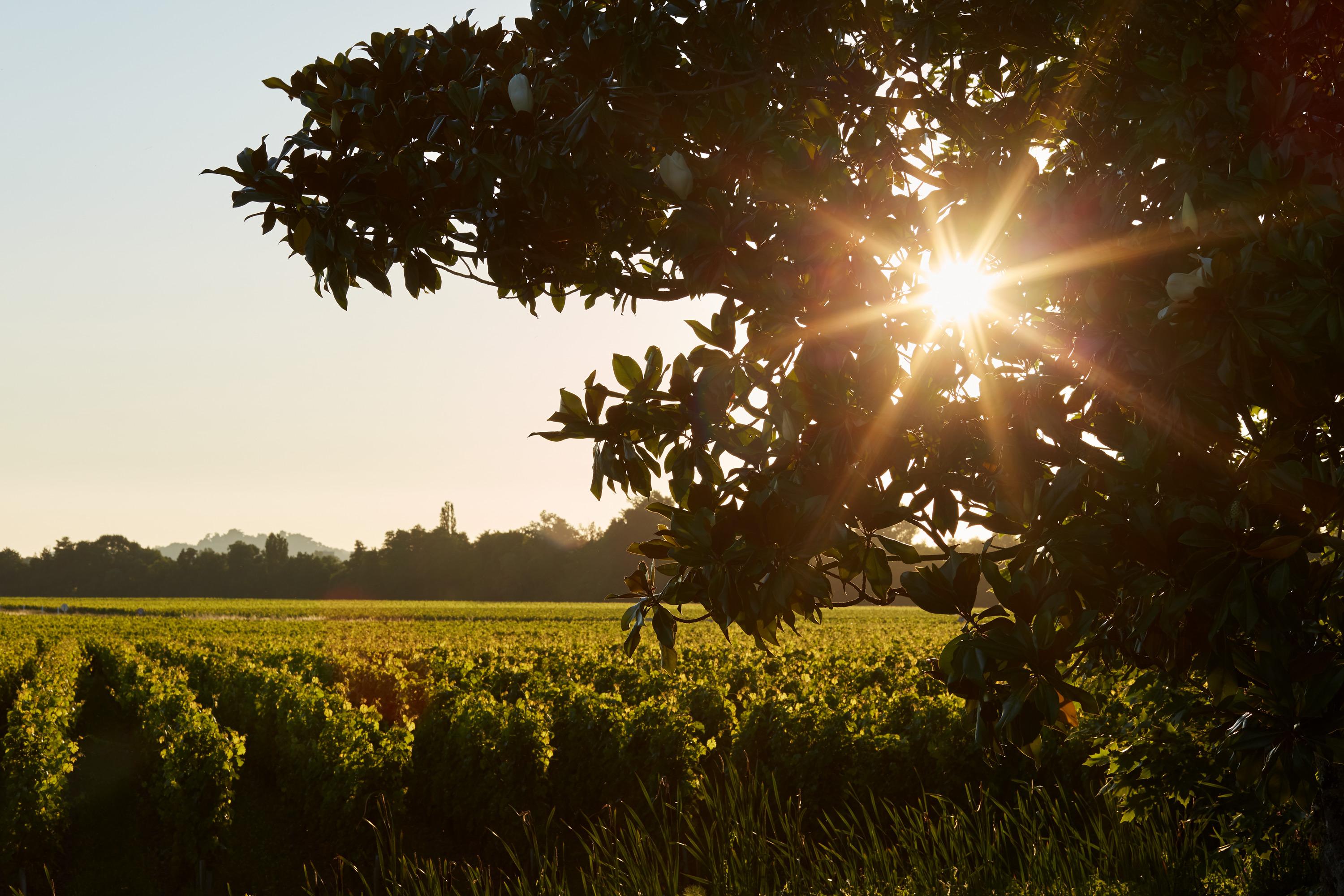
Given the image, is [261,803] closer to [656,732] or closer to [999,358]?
[656,732]

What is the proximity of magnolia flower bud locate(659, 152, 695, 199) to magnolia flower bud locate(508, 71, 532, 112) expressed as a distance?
1.46 ft

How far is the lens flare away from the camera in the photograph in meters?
2.07

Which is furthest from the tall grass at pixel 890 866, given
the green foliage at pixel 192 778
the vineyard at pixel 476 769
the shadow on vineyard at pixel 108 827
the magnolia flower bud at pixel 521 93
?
the shadow on vineyard at pixel 108 827

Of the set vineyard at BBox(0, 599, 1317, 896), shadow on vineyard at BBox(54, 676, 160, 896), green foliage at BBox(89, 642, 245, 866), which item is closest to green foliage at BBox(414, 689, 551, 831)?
vineyard at BBox(0, 599, 1317, 896)

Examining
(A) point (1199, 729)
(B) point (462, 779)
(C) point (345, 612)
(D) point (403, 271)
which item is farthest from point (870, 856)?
(C) point (345, 612)

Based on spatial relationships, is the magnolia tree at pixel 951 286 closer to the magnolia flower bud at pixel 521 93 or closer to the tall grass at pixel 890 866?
the magnolia flower bud at pixel 521 93

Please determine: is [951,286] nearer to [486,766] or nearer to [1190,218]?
[1190,218]

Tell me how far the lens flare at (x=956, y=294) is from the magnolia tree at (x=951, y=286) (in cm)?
Result: 1

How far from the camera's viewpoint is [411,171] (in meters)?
2.60

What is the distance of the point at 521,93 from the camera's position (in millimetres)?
2426

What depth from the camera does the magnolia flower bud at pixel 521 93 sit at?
2420 millimetres

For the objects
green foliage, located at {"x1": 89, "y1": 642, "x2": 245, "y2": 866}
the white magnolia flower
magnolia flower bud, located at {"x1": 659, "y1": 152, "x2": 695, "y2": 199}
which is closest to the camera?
the white magnolia flower

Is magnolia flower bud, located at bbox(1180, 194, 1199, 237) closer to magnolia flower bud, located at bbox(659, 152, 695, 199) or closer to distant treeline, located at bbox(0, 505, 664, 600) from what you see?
magnolia flower bud, located at bbox(659, 152, 695, 199)

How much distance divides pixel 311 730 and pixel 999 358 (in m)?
10.7
